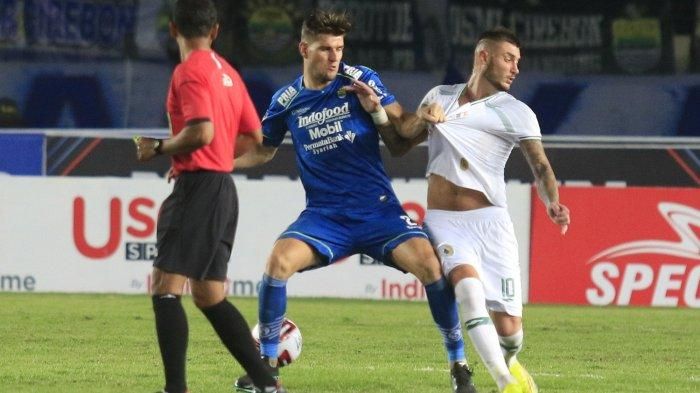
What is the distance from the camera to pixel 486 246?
27.4ft

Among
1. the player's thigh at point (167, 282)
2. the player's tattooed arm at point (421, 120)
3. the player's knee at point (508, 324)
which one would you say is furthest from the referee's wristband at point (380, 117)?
the player's thigh at point (167, 282)

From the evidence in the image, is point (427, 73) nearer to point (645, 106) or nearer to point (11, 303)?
point (645, 106)

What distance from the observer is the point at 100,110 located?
2091 cm

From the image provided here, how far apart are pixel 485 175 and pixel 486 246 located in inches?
14.7

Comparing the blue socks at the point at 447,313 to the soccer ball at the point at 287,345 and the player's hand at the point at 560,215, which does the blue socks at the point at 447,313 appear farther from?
the soccer ball at the point at 287,345

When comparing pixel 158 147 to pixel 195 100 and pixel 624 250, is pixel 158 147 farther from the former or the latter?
pixel 624 250

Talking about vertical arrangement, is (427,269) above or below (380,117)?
below

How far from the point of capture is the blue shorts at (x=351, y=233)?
845cm

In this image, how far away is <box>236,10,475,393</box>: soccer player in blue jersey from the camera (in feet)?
27.3

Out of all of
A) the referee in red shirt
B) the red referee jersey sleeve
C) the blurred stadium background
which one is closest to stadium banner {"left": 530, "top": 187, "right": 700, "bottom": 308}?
the blurred stadium background

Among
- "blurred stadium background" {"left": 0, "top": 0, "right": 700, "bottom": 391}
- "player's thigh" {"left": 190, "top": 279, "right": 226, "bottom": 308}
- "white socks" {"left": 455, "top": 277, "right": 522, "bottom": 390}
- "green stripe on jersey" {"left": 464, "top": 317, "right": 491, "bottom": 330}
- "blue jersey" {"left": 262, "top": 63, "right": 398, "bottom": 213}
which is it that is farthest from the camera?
"blurred stadium background" {"left": 0, "top": 0, "right": 700, "bottom": 391}

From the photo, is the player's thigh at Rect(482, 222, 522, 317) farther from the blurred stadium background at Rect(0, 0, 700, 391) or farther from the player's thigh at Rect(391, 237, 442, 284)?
the blurred stadium background at Rect(0, 0, 700, 391)

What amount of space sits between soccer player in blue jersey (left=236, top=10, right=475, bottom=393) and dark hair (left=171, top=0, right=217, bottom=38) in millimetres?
1142

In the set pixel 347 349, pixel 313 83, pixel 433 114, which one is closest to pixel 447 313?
pixel 433 114
